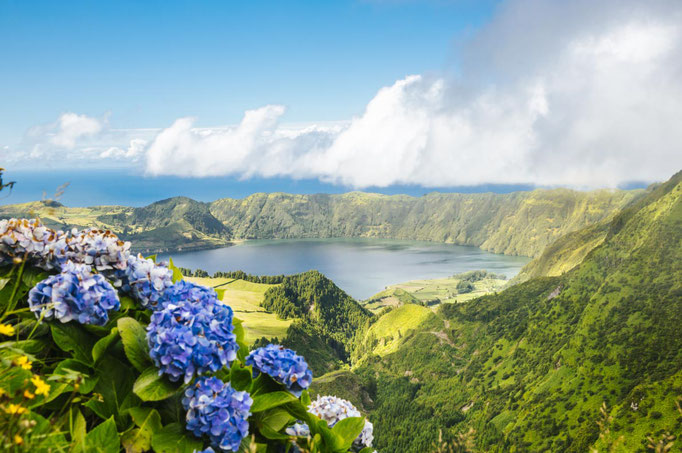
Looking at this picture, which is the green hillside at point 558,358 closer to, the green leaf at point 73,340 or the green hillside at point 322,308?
the green hillside at point 322,308

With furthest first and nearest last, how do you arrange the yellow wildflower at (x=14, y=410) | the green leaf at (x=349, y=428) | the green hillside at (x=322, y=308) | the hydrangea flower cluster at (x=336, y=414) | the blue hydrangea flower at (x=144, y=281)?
the green hillside at (x=322, y=308) → the hydrangea flower cluster at (x=336, y=414) → the blue hydrangea flower at (x=144, y=281) → the green leaf at (x=349, y=428) → the yellow wildflower at (x=14, y=410)

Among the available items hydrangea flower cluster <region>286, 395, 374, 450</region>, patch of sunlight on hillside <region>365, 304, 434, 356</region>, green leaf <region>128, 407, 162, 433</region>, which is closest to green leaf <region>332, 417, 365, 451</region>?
hydrangea flower cluster <region>286, 395, 374, 450</region>

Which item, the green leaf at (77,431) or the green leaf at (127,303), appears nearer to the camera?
the green leaf at (77,431)

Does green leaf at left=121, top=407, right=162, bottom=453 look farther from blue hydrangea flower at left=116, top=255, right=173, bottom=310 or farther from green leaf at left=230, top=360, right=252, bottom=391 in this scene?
blue hydrangea flower at left=116, top=255, right=173, bottom=310

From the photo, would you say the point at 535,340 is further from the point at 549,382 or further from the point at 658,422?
the point at 658,422

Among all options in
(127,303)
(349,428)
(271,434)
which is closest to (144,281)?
(127,303)

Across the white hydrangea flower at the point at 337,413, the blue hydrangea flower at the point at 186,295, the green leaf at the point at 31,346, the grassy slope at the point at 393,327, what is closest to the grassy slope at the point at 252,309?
the grassy slope at the point at 393,327

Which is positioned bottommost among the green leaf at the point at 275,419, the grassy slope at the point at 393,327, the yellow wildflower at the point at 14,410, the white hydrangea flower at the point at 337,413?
the grassy slope at the point at 393,327
